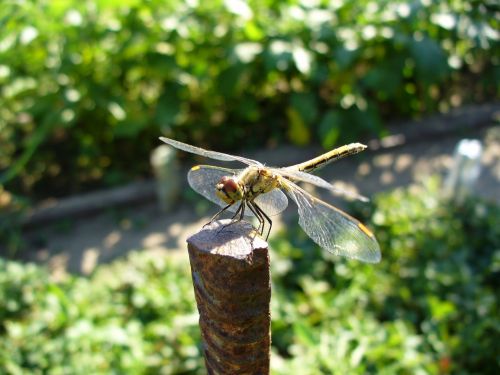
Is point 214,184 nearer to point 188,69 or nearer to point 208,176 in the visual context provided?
point 208,176

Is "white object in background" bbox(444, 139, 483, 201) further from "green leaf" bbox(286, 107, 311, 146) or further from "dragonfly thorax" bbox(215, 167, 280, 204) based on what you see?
"dragonfly thorax" bbox(215, 167, 280, 204)

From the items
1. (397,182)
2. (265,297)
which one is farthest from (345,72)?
(265,297)

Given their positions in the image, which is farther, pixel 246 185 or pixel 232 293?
pixel 246 185

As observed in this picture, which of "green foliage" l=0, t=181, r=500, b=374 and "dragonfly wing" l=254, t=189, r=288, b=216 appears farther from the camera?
"green foliage" l=0, t=181, r=500, b=374

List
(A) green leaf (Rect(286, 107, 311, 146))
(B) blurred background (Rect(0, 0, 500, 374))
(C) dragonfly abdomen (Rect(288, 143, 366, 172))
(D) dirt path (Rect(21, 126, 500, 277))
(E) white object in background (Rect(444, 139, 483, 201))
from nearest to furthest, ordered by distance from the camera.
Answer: (C) dragonfly abdomen (Rect(288, 143, 366, 172)), (B) blurred background (Rect(0, 0, 500, 374)), (E) white object in background (Rect(444, 139, 483, 201)), (D) dirt path (Rect(21, 126, 500, 277)), (A) green leaf (Rect(286, 107, 311, 146))

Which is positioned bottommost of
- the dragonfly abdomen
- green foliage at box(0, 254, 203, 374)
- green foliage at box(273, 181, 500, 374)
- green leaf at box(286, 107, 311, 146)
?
green foliage at box(0, 254, 203, 374)

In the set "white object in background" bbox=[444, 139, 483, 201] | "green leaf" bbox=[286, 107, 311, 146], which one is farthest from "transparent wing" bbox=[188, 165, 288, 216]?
"green leaf" bbox=[286, 107, 311, 146]

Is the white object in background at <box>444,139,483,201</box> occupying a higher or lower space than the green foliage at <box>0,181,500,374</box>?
higher

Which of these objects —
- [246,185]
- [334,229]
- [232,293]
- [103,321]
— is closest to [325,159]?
[334,229]
